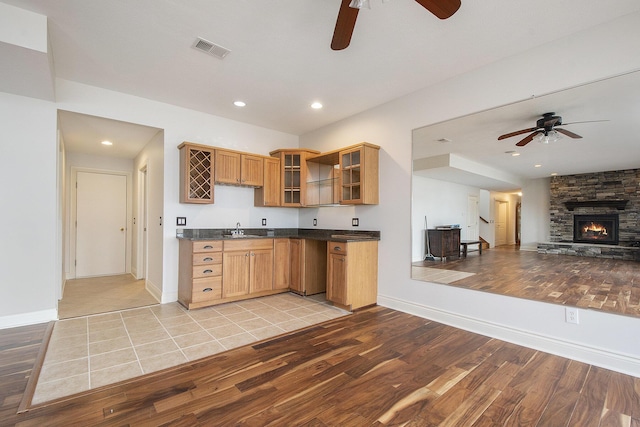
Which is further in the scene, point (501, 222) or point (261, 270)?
point (261, 270)

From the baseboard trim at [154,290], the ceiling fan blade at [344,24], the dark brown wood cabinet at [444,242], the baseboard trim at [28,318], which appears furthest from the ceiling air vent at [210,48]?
the baseboard trim at [28,318]

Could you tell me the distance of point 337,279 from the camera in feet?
11.9

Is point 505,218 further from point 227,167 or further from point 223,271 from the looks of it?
point 227,167

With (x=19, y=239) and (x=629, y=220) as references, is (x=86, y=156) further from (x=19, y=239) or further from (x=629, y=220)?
(x=629, y=220)

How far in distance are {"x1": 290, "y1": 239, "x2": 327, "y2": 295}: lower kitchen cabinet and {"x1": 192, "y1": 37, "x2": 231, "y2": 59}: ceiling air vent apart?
8.29 ft

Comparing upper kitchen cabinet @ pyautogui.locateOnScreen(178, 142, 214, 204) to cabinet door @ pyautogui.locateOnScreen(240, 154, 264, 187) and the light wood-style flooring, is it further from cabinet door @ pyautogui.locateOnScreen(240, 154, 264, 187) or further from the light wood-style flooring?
the light wood-style flooring

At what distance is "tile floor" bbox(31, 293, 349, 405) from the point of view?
6.81 feet

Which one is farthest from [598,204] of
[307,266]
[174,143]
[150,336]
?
[174,143]

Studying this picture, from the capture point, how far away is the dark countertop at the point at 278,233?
3840 millimetres

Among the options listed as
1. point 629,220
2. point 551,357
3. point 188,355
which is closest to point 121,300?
point 188,355

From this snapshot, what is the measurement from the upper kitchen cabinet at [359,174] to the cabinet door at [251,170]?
1315 mm

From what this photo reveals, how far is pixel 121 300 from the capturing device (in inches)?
156

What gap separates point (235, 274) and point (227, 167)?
5.00 ft

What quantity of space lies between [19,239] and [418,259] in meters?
4.37
